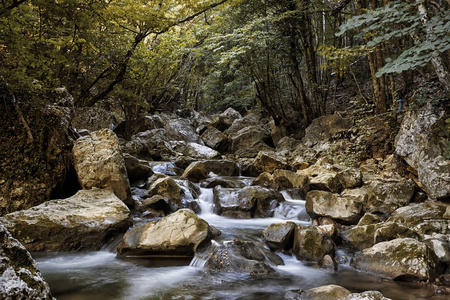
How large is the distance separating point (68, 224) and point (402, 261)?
5.51m

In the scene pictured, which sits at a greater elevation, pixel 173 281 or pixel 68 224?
pixel 68 224

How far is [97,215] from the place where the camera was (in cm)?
555

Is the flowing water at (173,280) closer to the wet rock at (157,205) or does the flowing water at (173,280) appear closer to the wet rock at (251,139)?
the wet rock at (157,205)

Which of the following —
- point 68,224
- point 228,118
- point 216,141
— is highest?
point 228,118

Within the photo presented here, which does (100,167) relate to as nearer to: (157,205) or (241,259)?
(157,205)

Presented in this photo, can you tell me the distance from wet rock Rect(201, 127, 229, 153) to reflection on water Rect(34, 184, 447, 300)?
1174cm

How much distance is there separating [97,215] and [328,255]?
4.30 meters

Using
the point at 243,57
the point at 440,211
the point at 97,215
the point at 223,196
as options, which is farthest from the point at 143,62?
the point at 440,211

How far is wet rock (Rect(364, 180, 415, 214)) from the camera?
265 inches

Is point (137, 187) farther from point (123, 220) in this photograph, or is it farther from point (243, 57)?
point (243, 57)

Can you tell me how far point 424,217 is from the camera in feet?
18.7

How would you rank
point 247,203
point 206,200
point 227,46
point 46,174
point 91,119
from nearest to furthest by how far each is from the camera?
1. point 46,174
2. point 247,203
3. point 206,200
4. point 91,119
5. point 227,46

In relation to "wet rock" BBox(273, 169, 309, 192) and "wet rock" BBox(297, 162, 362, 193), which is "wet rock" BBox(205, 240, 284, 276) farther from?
"wet rock" BBox(273, 169, 309, 192)

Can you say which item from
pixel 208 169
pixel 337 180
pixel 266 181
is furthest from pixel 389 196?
pixel 208 169
